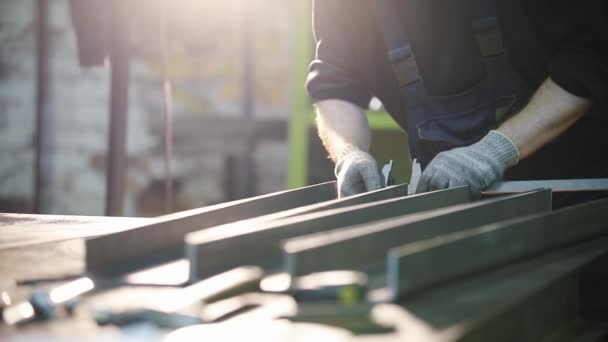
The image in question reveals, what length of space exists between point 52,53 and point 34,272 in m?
3.39

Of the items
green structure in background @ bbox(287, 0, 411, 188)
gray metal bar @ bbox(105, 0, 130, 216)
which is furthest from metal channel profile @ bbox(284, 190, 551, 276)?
green structure in background @ bbox(287, 0, 411, 188)

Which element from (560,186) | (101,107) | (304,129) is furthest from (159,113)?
(560,186)

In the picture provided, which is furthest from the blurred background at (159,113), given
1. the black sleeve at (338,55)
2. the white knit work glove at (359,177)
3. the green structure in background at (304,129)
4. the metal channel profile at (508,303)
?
the metal channel profile at (508,303)

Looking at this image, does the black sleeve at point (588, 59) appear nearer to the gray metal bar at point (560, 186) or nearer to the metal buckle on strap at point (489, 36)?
the metal buckle on strap at point (489, 36)

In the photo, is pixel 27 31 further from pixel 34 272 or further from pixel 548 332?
pixel 548 332

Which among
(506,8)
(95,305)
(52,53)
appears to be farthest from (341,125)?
(52,53)

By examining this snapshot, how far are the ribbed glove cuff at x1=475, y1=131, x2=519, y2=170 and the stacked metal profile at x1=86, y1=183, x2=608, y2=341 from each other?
0.28 m

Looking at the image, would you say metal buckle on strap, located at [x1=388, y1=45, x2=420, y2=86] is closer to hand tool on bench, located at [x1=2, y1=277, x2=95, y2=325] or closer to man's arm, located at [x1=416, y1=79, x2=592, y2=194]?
man's arm, located at [x1=416, y1=79, x2=592, y2=194]

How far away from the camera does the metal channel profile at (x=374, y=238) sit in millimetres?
630

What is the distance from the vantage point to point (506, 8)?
Answer: 1371mm

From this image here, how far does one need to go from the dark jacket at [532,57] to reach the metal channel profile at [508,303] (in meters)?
0.65

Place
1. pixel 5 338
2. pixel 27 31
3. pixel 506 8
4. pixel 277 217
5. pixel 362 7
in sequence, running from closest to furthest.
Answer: pixel 5 338, pixel 277 217, pixel 506 8, pixel 362 7, pixel 27 31

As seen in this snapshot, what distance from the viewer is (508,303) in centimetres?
58

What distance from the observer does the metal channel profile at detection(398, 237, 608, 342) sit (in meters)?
0.54
